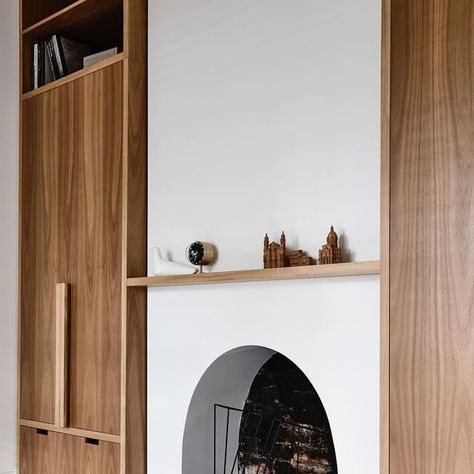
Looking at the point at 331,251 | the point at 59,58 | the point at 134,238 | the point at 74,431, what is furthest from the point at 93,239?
the point at 331,251

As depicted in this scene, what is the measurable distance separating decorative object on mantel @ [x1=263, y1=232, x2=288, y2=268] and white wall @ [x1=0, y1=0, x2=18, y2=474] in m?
1.19

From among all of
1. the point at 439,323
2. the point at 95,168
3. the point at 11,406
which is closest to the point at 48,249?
the point at 95,168

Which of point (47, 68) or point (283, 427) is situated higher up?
point (47, 68)

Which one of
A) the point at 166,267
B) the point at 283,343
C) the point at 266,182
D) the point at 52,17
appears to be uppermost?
the point at 52,17

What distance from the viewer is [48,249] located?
2.39 metres

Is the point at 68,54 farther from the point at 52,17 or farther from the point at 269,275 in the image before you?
the point at 269,275

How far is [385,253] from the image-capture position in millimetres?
1326

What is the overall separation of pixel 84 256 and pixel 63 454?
0.63 metres

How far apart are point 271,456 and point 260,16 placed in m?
1.21

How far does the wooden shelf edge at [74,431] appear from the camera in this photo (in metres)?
2.06

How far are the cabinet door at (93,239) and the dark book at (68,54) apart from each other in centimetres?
17

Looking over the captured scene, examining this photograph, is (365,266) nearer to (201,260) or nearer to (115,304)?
(201,260)

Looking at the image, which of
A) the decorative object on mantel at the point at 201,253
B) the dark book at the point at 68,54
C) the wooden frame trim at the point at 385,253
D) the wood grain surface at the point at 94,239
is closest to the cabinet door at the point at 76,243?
the wood grain surface at the point at 94,239

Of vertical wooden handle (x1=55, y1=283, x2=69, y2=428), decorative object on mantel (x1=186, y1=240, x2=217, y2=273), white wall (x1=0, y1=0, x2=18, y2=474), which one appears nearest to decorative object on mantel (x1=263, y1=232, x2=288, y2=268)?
decorative object on mantel (x1=186, y1=240, x2=217, y2=273)
